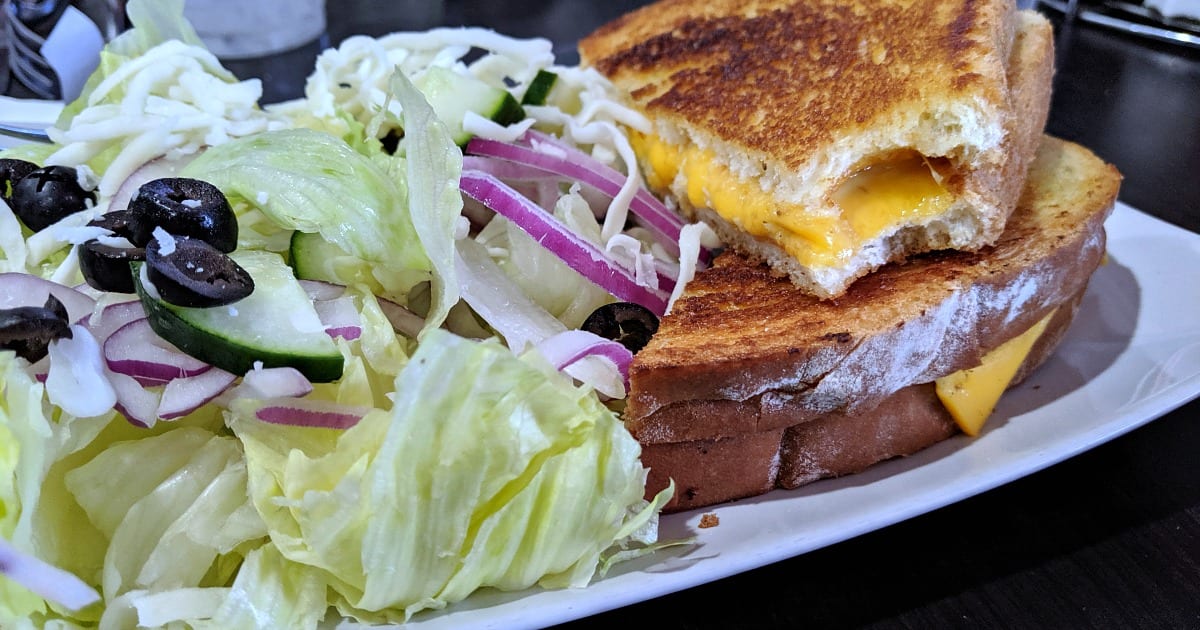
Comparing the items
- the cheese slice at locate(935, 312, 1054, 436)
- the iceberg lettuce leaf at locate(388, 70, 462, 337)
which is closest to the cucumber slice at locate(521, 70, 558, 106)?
the iceberg lettuce leaf at locate(388, 70, 462, 337)

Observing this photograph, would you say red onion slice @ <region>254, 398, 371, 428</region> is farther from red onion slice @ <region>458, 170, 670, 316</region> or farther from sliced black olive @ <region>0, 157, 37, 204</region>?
sliced black olive @ <region>0, 157, 37, 204</region>

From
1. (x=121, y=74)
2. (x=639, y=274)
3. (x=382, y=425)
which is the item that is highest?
(x=121, y=74)

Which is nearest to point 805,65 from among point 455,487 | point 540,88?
point 540,88

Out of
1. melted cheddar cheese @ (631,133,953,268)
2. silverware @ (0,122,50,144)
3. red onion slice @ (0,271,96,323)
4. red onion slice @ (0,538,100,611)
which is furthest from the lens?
silverware @ (0,122,50,144)

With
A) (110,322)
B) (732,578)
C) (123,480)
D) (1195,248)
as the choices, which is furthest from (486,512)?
(1195,248)

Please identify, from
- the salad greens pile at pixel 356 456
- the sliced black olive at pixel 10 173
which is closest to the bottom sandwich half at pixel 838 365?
the salad greens pile at pixel 356 456

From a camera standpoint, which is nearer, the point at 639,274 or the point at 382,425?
the point at 382,425

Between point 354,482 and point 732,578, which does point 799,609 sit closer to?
point 732,578
